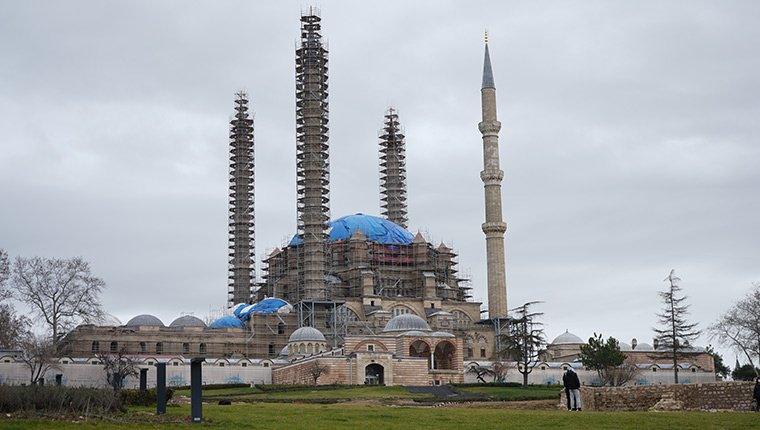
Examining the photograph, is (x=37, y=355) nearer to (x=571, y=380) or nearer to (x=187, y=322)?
(x=187, y=322)

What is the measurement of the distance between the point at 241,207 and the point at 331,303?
1885 centimetres

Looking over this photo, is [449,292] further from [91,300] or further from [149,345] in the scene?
[91,300]

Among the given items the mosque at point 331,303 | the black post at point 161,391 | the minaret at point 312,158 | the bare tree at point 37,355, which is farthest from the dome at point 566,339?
the black post at point 161,391

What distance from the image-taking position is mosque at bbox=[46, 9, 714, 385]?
69375 millimetres

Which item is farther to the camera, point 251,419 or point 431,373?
point 431,373

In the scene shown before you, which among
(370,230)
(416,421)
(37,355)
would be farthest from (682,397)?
(370,230)

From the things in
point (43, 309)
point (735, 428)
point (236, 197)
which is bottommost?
point (735, 428)

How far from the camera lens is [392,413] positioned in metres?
25.8

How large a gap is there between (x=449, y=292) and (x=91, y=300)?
120 ft

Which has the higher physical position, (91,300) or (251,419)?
(91,300)

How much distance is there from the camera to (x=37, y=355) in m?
56.9

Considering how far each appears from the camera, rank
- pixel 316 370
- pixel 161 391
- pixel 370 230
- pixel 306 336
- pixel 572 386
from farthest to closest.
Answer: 1. pixel 370 230
2. pixel 306 336
3. pixel 316 370
4. pixel 572 386
5. pixel 161 391

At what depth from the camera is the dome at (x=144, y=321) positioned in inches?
3118

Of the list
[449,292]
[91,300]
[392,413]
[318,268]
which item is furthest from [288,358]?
[392,413]
